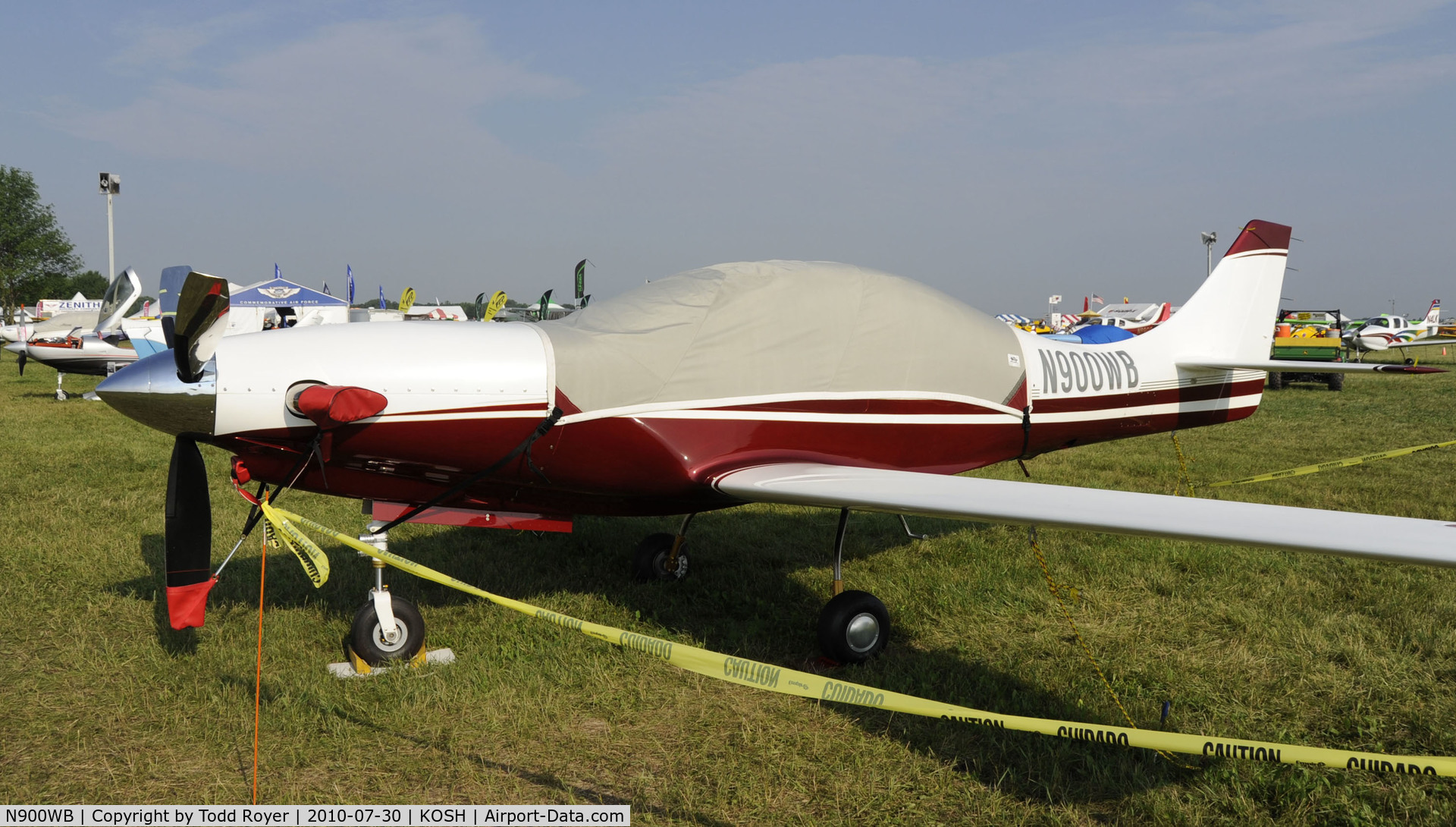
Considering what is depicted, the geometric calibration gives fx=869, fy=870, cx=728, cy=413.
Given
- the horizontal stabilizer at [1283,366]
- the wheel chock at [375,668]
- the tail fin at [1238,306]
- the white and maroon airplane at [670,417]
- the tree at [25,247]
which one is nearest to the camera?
the white and maroon airplane at [670,417]

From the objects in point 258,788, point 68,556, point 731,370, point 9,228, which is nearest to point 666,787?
point 258,788

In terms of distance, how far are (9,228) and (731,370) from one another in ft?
296

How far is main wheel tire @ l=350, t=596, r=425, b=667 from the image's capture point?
4.40 metres

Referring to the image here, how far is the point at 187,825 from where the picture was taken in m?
3.16

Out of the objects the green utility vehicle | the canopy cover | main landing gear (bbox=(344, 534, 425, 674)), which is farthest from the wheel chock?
the green utility vehicle

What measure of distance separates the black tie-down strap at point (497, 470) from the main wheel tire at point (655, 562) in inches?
71.3

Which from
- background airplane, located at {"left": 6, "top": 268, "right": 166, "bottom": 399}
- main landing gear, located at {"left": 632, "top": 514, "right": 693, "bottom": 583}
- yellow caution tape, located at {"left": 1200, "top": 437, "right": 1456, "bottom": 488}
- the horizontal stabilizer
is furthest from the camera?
background airplane, located at {"left": 6, "top": 268, "right": 166, "bottom": 399}

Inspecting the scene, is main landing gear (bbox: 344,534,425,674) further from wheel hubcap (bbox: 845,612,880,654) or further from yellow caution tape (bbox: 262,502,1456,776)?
wheel hubcap (bbox: 845,612,880,654)

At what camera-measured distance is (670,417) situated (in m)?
4.52

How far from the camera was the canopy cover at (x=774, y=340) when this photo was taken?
4473 mm

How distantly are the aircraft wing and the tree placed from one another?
8431 cm

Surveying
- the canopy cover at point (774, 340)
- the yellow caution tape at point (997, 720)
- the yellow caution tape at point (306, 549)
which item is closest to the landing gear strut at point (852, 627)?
the canopy cover at point (774, 340)

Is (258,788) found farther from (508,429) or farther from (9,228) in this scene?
(9,228)

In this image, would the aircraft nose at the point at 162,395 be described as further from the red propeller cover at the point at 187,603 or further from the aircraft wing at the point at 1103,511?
the aircraft wing at the point at 1103,511
